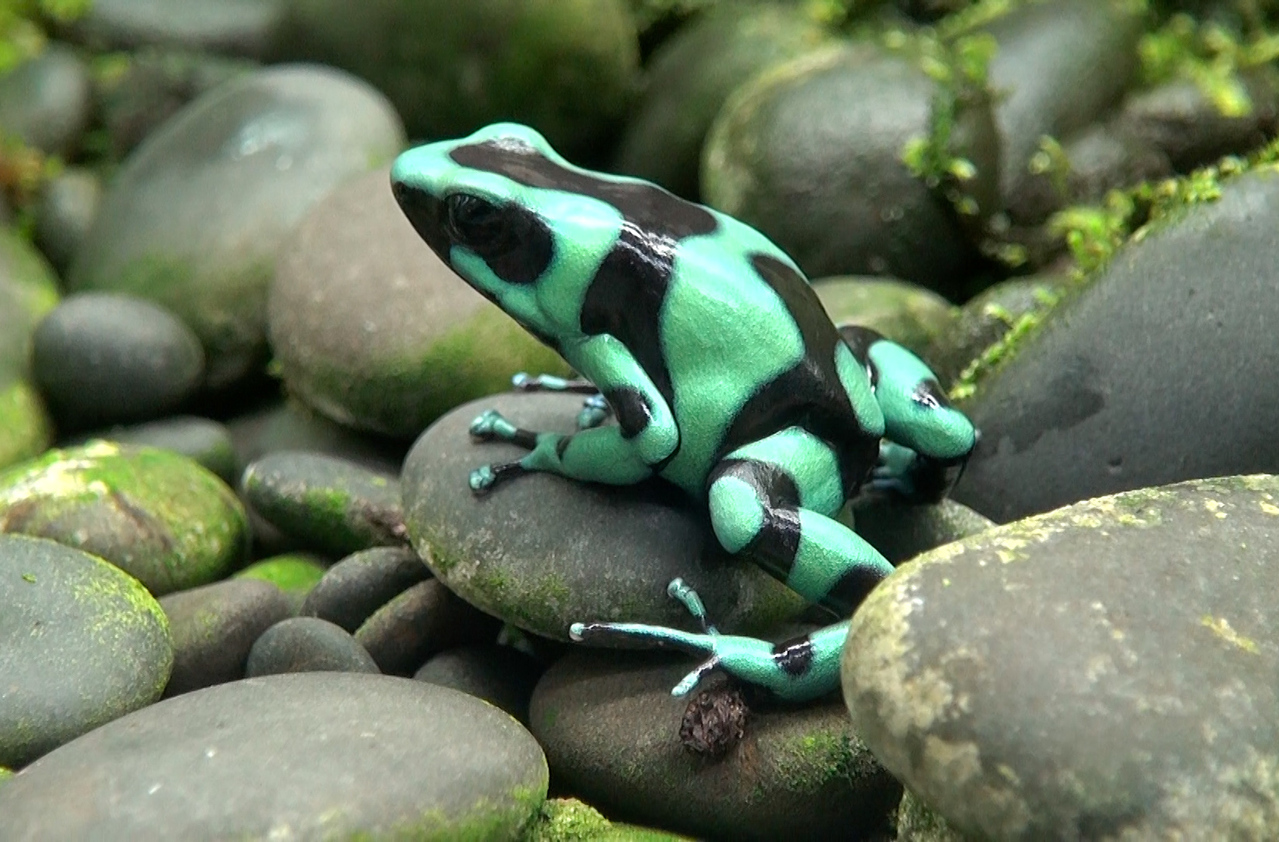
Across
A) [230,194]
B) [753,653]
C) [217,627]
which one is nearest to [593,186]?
[753,653]

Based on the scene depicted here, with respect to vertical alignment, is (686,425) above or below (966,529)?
above

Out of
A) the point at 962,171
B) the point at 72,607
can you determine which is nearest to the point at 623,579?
the point at 72,607

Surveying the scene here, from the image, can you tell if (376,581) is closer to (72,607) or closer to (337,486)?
(337,486)

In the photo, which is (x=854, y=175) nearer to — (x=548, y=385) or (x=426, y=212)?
(x=548, y=385)

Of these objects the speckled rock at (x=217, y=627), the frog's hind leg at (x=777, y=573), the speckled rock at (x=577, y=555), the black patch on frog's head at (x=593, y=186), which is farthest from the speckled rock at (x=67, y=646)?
the black patch on frog's head at (x=593, y=186)

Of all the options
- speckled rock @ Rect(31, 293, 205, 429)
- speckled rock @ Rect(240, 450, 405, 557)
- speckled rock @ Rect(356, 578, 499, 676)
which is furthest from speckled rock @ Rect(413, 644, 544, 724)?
speckled rock @ Rect(31, 293, 205, 429)
